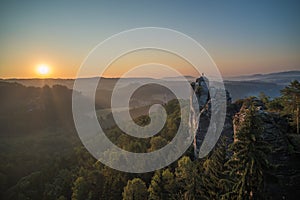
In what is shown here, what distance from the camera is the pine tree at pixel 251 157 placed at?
18719 mm

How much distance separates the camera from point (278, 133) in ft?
82.9

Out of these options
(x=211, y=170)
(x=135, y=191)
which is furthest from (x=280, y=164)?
(x=135, y=191)

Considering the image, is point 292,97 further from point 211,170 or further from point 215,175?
point 215,175

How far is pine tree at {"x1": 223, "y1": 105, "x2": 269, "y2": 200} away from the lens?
61.4 feet

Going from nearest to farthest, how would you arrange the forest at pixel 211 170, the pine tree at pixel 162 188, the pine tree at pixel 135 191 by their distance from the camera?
the forest at pixel 211 170
the pine tree at pixel 162 188
the pine tree at pixel 135 191

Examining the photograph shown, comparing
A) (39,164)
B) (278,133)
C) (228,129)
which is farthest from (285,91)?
(39,164)

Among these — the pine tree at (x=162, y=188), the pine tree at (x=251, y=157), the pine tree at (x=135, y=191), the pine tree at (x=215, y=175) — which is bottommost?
the pine tree at (x=135, y=191)

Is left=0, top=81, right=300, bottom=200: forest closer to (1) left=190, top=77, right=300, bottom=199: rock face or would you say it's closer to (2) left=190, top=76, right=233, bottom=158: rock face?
(1) left=190, top=77, right=300, bottom=199: rock face

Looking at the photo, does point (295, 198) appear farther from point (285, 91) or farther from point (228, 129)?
point (285, 91)

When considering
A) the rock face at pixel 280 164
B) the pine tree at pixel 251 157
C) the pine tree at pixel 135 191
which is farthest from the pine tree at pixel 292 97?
the pine tree at pixel 135 191

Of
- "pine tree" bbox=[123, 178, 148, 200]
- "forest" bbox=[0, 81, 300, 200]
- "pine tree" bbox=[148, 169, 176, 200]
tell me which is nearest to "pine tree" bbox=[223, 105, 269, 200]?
"forest" bbox=[0, 81, 300, 200]

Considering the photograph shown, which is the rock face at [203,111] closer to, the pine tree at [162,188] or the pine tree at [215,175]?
the pine tree at [162,188]

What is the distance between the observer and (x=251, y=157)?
61.8 feet

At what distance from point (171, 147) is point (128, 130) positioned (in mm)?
33066
